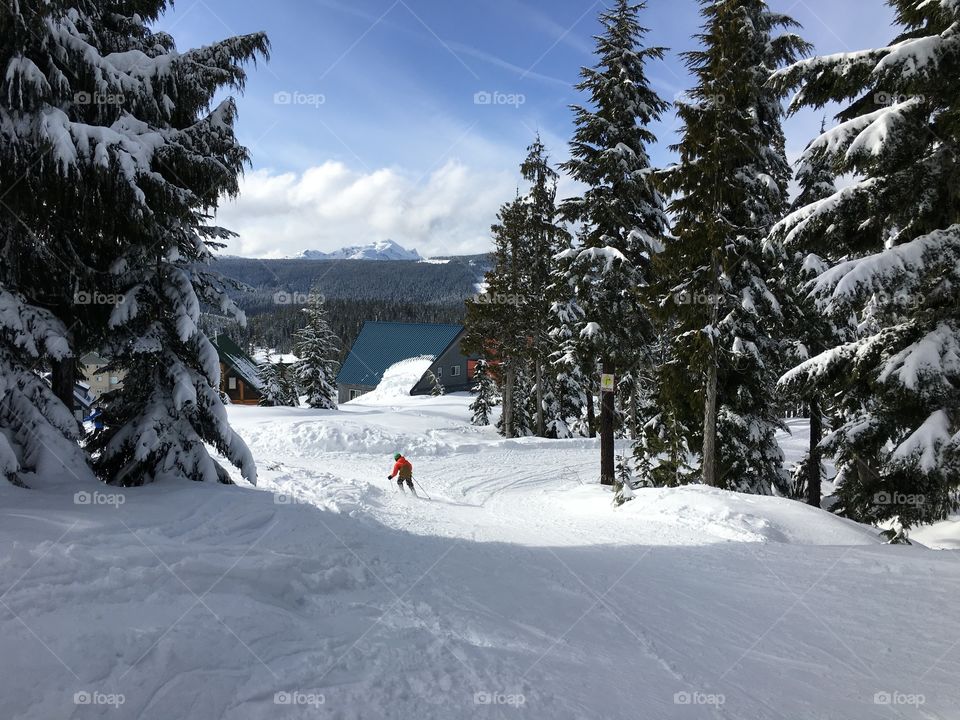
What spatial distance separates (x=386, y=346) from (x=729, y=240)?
197 feet

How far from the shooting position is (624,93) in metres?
16.8

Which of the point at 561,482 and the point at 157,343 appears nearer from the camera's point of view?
the point at 157,343

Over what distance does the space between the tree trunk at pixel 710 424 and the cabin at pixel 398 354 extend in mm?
49091

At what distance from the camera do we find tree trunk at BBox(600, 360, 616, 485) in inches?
710

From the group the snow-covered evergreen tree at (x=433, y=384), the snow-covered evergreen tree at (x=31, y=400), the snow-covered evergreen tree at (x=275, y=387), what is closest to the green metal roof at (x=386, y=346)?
the snow-covered evergreen tree at (x=433, y=384)

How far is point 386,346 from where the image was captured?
232ft

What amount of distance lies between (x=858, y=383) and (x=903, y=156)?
3.51 meters

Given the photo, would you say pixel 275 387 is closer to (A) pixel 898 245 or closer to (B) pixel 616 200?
(B) pixel 616 200

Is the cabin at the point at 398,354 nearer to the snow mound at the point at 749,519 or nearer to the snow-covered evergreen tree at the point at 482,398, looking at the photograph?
the snow-covered evergreen tree at the point at 482,398

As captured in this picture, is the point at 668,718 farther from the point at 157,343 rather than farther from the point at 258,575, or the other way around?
the point at 157,343

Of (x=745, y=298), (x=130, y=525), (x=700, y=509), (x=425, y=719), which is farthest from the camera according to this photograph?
(x=745, y=298)

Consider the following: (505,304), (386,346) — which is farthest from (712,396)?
(386,346)

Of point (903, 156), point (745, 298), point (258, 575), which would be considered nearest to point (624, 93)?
point (745, 298)

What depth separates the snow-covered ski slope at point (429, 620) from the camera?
12.0 feet
